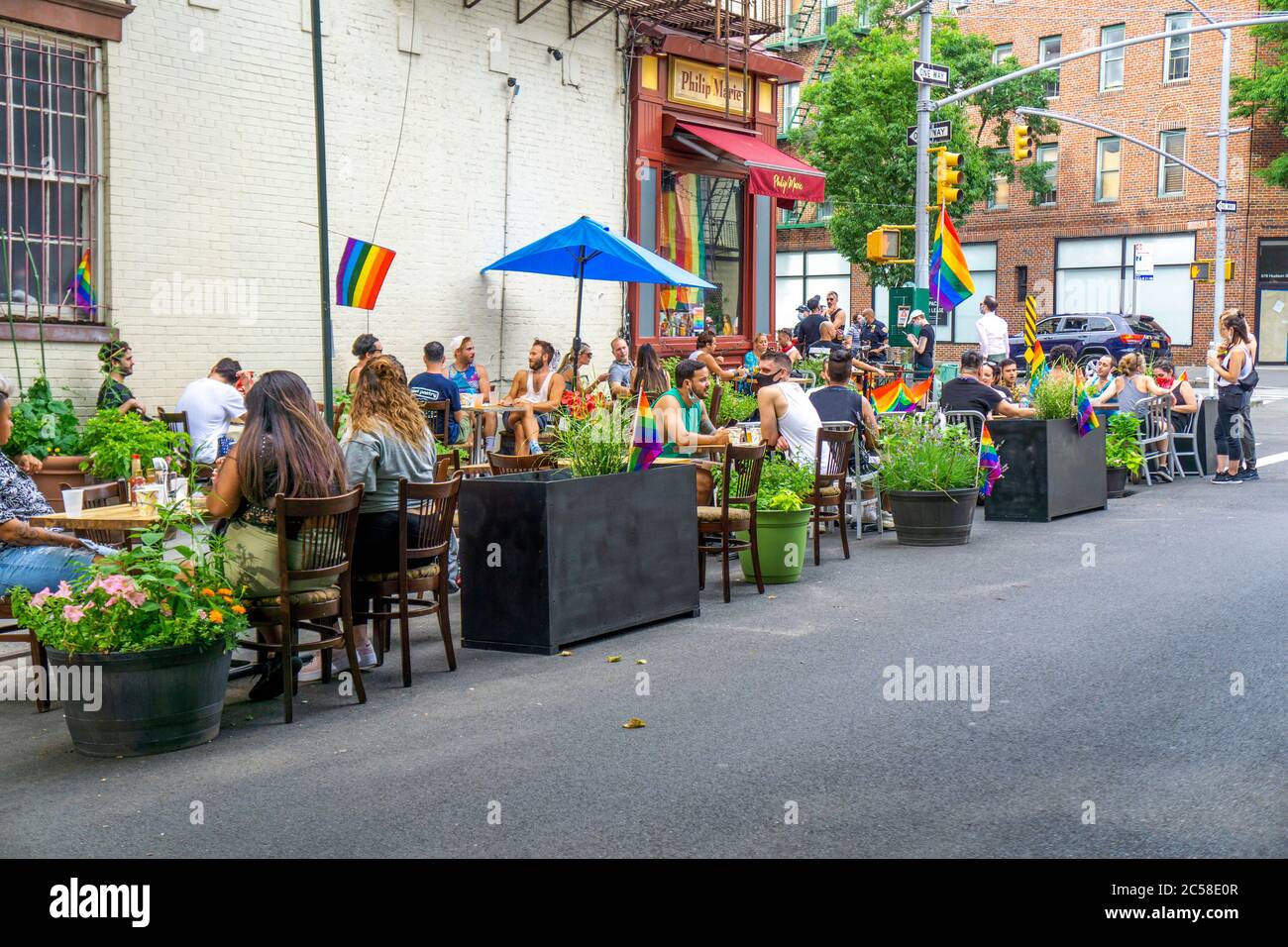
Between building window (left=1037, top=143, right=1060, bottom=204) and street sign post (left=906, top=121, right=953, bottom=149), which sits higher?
building window (left=1037, top=143, right=1060, bottom=204)

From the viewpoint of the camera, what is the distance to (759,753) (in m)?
5.98

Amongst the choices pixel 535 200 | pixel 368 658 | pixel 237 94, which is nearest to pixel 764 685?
pixel 368 658

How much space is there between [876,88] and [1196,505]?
2760cm

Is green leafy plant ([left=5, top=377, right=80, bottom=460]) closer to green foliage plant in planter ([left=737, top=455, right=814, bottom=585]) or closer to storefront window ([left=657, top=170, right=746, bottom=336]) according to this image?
green foliage plant in planter ([left=737, top=455, right=814, bottom=585])

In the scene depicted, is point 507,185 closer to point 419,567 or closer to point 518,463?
point 518,463

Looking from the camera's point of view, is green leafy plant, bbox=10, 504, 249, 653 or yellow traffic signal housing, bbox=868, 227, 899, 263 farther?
yellow traffic signal housing, bbox=868, 227, 899, 263

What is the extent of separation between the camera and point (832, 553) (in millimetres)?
11750

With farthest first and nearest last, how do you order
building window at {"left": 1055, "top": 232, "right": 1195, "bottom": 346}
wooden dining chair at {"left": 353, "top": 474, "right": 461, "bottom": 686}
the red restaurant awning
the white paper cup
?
building window at {"left": 1055, "top": 232, "right": 1195, "bottom": 346} → the red restaurant awning → wooden dining chair at {"left": 353, "top": 474, "right": 461, "bottom": 686} → the white paper cup

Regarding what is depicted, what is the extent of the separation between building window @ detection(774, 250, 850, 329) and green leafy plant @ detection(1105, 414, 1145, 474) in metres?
36.5

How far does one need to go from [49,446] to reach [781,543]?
5645mm

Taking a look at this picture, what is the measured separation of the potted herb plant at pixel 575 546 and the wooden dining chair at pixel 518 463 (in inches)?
16.5

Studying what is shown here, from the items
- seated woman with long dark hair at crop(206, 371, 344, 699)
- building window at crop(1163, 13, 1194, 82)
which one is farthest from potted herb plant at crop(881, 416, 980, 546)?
building window at crop(1163, 13, 1194, 82)

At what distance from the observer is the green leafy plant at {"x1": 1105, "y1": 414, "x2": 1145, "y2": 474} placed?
50.7 ft
